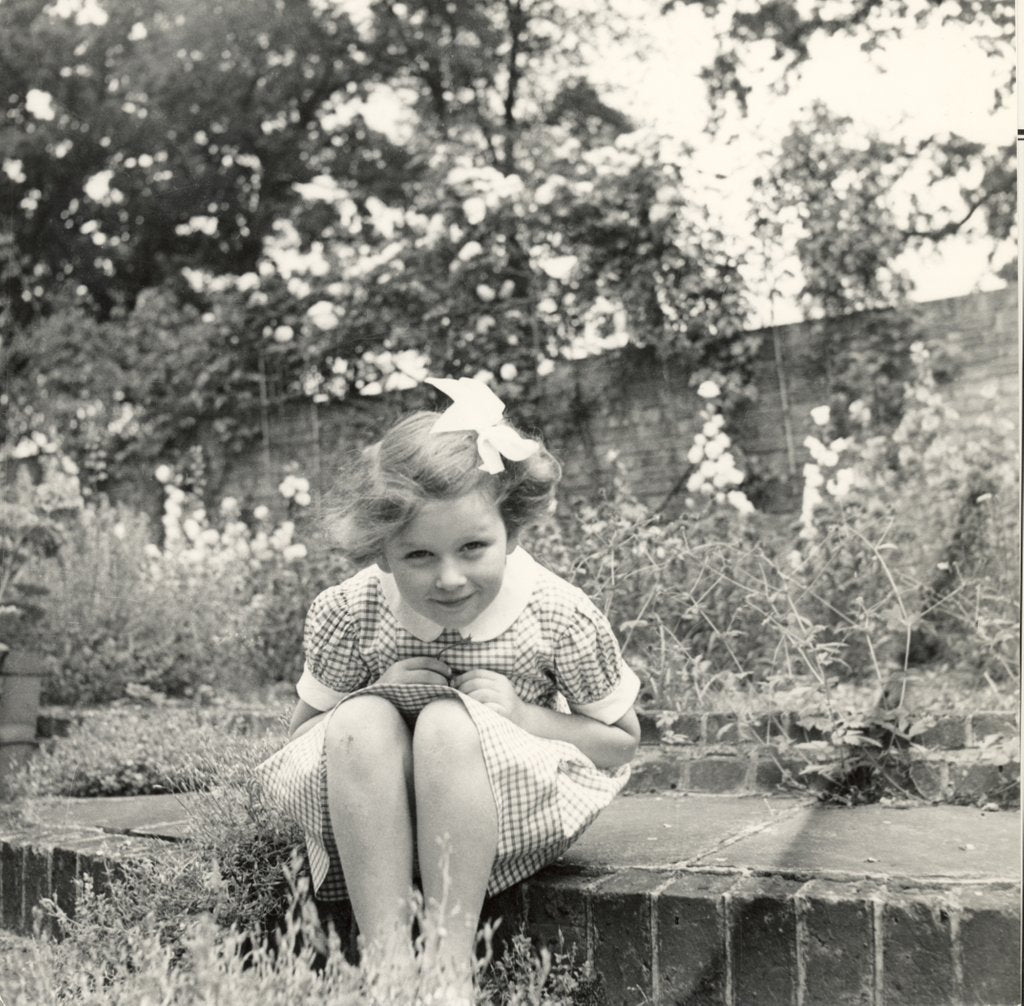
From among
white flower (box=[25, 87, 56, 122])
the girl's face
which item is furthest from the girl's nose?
white flower (box=[25, 87, 56, 122])

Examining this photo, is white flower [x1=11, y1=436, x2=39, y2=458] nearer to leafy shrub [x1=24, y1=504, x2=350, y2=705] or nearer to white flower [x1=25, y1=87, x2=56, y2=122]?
leafy shrub [x1=24, y1=504, x2=350, y2=705]

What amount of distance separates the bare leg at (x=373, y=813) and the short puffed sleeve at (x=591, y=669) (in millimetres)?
334

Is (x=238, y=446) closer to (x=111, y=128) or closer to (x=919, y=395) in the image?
(x=111, y=128)

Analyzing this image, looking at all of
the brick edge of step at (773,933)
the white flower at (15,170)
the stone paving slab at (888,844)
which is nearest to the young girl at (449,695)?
the brick edge of step at (773,933)

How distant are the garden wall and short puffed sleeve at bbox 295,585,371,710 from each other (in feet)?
4.99

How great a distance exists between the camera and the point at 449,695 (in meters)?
1.69

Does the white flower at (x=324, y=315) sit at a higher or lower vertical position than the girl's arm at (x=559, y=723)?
higher

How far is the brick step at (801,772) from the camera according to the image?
2205 millimetres

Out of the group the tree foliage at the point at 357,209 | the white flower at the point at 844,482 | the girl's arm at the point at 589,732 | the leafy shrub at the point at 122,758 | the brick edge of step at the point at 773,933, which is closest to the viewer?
the brick edge of step at the point at 773,933

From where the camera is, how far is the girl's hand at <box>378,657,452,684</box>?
5.79ft

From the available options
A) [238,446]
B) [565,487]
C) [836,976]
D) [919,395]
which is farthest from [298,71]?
[836,976]

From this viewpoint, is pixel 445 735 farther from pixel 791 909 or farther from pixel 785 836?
pixel 785 836

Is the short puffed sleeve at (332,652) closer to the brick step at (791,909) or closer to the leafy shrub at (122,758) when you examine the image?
the brick step at (791,909)

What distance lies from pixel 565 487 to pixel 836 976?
2439 mm
